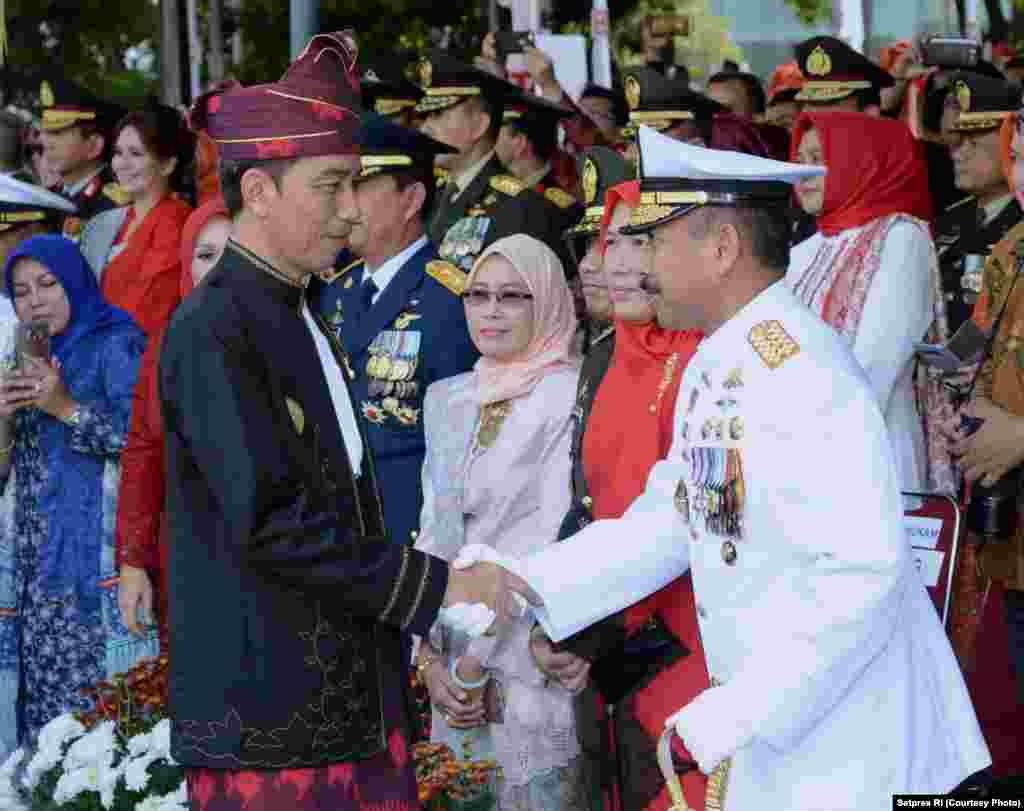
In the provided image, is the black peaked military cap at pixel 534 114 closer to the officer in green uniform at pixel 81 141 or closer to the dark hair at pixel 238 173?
the officer in green uniform at pixel 81 141

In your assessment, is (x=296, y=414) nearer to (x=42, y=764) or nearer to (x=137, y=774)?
(x=137, y=774)

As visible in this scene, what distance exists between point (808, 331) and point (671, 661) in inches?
43.0

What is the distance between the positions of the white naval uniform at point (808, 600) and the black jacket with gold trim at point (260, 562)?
2.06ft

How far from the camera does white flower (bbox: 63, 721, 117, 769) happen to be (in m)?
5.15

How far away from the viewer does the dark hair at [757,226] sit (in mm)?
3564

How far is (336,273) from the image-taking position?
651cm

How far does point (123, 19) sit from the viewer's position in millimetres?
22688

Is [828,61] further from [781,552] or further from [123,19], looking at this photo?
[123,19]

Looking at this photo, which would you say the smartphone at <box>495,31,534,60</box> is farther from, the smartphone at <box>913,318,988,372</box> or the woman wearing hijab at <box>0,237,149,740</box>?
the smartphone at <box>913,318,988,372</box>

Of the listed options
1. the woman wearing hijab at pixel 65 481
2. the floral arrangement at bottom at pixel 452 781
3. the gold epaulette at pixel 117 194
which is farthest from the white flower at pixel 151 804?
the gold epaulette at pixel 117 194

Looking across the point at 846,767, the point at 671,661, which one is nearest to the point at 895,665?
the point at 846,767

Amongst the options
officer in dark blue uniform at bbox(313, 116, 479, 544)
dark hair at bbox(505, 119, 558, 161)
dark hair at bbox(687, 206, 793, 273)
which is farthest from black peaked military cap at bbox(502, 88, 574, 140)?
dark hair at bbox(687, 206, 793, 273)

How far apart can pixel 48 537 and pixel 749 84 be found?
5.83 metres

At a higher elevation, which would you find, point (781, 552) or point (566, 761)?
point (781, 552)
